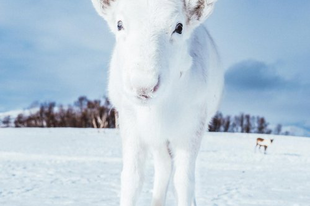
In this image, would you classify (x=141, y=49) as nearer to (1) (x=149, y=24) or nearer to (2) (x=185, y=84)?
(1) (x=149, y=24)

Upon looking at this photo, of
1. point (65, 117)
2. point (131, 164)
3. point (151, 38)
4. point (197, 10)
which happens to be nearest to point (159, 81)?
point (151, 38)

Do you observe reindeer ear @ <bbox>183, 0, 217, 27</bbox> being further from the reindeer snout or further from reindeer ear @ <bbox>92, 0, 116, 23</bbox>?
the reindeer snout

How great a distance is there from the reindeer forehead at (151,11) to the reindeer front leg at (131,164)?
94 centimetres

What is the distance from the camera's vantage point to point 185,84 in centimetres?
272

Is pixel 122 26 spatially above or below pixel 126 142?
above

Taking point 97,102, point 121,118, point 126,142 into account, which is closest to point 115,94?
point 121,118

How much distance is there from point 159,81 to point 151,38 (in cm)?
29

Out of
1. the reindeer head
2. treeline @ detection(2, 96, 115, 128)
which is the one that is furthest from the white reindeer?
treeline @ detection(2, 96, 115, 128)

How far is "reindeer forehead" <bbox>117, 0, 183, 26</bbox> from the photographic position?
2246 millimetres

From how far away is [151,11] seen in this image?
7.41 feet

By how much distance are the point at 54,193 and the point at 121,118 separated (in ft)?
13.3

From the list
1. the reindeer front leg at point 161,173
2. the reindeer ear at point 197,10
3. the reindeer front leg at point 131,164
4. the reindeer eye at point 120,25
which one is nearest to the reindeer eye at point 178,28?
the reindeer ear at point 197,10

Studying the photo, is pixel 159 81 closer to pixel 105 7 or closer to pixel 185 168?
pixel 105 7

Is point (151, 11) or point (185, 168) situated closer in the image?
point (151, 11)
